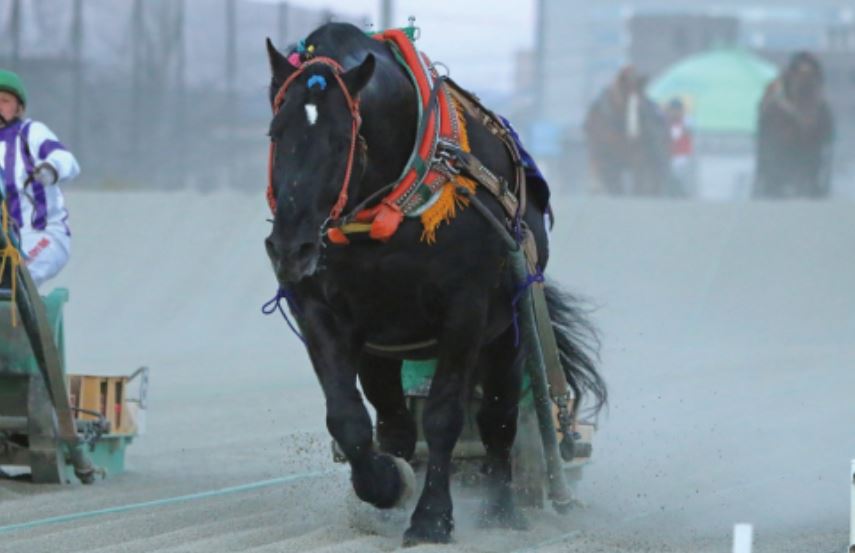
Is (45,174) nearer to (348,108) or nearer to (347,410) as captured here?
(347,410)

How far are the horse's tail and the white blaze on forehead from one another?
233 centimetres

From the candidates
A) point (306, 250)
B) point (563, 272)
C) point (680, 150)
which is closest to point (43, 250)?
point (306, 250)

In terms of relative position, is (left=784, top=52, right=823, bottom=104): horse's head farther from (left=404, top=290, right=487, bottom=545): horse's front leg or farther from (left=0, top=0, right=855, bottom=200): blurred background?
(left=404, top=290, right=487, bottom=545): horse's front leg

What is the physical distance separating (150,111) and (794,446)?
880 cm

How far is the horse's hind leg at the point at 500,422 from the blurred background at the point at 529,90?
365 inches

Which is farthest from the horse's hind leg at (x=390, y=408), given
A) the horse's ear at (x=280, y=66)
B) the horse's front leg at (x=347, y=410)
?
the horse's ear at (x=280, y=66)

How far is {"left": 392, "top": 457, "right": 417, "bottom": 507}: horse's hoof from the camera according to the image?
6945 mm

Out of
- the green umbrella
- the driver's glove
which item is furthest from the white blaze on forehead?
the green umbrella

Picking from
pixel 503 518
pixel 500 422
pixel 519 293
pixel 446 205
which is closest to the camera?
pixel 446 205

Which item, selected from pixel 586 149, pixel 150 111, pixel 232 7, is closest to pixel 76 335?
pixel 150 111

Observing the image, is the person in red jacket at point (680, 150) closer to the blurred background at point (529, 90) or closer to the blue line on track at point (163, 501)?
the blurred background at point (529, 90)

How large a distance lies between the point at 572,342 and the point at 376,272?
6.59 feet

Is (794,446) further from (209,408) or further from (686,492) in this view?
(209,408)

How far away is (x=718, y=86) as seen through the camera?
2527 centimetres
